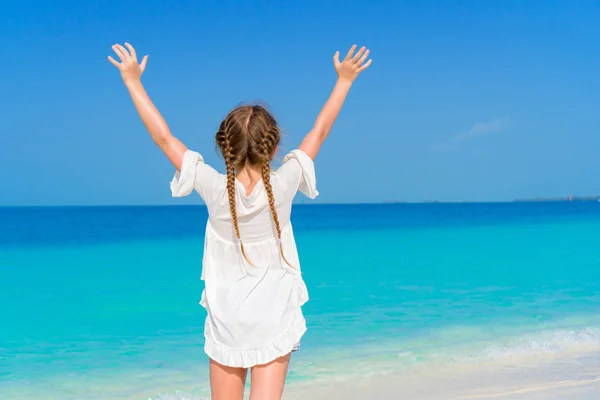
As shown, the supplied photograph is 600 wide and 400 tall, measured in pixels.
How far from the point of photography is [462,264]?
695 inches

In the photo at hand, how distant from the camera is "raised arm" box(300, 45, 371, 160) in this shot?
99.2 inches

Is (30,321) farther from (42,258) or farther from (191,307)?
(42,258)

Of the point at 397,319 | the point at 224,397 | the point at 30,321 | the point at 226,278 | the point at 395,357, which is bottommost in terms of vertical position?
the point at 224,397

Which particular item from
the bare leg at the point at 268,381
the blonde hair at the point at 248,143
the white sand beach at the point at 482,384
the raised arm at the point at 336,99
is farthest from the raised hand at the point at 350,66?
the white sand beach at the point at 482,384

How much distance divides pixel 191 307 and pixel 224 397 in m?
8.88

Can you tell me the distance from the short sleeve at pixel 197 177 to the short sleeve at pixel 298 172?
241 millimetres

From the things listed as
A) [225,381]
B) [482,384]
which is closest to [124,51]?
[225,381]

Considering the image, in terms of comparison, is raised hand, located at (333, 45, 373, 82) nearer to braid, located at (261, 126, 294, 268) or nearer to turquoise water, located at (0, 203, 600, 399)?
braid, located at (261, 126, 294, 268)

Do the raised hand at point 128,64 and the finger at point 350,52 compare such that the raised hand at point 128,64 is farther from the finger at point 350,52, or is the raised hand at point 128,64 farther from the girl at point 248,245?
the finger at point 350,52

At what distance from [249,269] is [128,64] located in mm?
921

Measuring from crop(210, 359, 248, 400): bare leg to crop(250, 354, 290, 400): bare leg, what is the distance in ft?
0.26

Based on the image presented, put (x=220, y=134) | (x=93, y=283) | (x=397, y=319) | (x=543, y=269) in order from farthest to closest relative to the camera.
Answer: (x=543, y=269), (x=93, y=283), (x=397, y=319), (x=220, y=134)

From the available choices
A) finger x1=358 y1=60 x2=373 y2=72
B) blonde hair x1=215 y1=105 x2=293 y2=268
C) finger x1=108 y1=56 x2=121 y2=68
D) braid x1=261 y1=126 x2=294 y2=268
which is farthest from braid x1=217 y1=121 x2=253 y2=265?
finger x1=358 y1=60 x2=373 y2=72

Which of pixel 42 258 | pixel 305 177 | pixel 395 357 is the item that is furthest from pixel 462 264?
pixel 305 177
